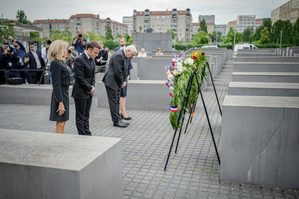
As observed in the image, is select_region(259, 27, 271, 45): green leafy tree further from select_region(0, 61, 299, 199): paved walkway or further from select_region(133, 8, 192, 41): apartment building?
select_region(133, 8, 192, 41): apartment building

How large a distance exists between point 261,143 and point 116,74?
4142 millimetres

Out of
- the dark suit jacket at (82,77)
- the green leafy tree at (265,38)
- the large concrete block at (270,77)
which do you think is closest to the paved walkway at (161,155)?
the large concrete block at (270,77)

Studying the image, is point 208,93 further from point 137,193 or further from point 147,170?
point 137,193

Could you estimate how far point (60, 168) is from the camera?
2.80 metres

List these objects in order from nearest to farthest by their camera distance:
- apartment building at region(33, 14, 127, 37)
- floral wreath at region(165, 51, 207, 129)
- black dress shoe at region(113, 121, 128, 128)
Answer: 1. floral wreath at region(165, 51, 207, 129)
2. black dress shoe at region(113, 121, 128, 128)
3. apartment building at region(33, 14, 127, 37)

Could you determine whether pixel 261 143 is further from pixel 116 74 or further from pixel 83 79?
pixel 116 74

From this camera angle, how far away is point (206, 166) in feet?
17.0

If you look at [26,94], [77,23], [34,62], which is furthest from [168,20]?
[26,94]

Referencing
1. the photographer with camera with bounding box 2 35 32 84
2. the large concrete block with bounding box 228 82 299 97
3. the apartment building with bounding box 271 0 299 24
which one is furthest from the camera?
the apartment building with bounding box 271 0 299 24

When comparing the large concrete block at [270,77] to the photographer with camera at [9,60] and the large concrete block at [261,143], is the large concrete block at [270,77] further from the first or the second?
the photographer with camera at [9,60]

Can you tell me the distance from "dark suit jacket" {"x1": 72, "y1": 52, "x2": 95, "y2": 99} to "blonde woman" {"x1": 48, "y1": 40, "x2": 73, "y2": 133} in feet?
1.11

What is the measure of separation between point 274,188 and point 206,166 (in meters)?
1.22

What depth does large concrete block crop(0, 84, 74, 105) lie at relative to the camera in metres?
10.8

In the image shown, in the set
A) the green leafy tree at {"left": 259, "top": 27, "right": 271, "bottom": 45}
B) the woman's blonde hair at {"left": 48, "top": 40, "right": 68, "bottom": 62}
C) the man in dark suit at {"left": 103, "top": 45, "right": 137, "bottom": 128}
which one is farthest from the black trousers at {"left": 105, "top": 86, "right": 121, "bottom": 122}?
the green leafy tree at {"left": 259, "top": 27, "right": 271, "bottom": 45}
